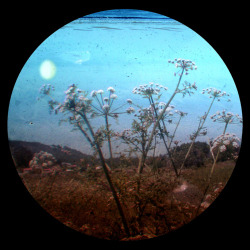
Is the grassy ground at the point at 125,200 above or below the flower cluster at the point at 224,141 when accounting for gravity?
below

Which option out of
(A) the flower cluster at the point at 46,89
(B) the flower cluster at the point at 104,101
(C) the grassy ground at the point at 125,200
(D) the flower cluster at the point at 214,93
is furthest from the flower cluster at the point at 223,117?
(A) the flower cluster at the point at 46,89

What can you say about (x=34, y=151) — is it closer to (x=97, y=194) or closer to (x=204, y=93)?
(x=97, y=194)

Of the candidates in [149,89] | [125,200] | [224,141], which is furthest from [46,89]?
[224,141]

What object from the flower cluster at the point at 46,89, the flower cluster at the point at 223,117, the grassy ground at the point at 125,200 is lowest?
the grassy ground at the point at 125,200

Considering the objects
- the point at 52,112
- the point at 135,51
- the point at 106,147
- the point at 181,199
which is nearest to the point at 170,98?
the point at 135,51

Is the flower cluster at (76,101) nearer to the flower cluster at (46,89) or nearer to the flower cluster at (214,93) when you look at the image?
the flower cluster at (46,89)

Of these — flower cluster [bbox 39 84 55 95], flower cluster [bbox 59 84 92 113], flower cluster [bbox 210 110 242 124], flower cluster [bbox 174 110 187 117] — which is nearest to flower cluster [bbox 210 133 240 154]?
flower cluster [bbox 210 110 242 124]
